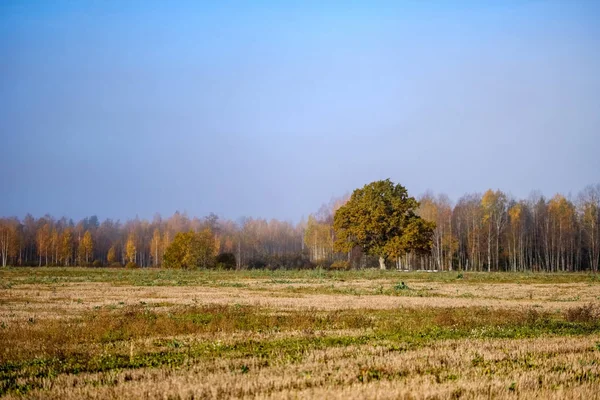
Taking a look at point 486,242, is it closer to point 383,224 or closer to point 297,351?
point 383,224

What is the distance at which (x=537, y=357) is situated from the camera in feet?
43.4

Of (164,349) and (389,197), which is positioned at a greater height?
(389,197)

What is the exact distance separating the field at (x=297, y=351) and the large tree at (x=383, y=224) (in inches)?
1800

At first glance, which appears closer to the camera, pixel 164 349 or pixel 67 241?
pixel 164 349

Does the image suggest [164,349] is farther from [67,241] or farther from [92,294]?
[67,241]

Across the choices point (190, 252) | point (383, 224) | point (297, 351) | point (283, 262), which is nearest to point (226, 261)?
point (190, 252)

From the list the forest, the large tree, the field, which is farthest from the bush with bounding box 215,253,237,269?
the field

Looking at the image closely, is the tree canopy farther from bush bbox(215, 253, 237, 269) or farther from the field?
the field

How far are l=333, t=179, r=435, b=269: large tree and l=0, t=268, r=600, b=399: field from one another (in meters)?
45.7

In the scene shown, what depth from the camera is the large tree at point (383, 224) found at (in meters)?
71.3

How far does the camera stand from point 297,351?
13.9m

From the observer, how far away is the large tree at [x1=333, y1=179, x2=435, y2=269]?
7131cm

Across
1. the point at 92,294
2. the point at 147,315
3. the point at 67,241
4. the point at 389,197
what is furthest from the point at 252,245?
the point at 147,315

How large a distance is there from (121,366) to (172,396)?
3321 mm
